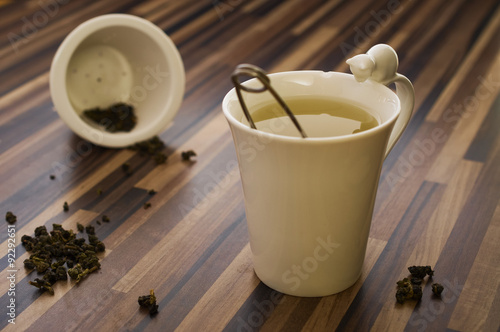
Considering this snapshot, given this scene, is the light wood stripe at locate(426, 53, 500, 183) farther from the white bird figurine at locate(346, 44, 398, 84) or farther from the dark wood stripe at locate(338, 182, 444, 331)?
the white bird figurine at locate(346, 44, 398, 84)

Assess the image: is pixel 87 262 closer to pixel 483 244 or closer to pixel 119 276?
pixel 119 276

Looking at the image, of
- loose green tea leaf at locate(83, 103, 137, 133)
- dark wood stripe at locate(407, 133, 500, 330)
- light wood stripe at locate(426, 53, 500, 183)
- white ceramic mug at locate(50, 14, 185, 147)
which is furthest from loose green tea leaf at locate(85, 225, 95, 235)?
light wood stripe at locate(426, 53, 500, 183)

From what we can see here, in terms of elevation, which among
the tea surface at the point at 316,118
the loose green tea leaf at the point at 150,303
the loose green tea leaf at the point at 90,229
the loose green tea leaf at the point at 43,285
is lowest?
the loose green tea leaf at the point at 90,229

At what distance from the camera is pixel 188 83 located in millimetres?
2105

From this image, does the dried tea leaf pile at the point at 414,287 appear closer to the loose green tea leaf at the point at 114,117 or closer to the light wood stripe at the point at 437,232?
the light wood stripe at the point at 437,232

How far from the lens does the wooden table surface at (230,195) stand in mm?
1158

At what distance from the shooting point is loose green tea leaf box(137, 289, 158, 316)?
1.16 m

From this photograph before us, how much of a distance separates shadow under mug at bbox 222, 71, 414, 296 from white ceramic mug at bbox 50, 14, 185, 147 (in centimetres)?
62

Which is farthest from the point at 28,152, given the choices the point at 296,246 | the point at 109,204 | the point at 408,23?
the point at 408,23

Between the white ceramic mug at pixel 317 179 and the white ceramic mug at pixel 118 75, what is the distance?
0.62 metres

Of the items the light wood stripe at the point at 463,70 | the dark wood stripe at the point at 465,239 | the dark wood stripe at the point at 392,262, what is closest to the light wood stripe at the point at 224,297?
the dark wood stripe at the point at 392,262

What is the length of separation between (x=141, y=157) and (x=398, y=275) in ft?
2.59

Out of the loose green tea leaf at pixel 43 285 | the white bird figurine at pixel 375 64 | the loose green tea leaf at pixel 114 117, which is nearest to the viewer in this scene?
the white bird figurine at pixel 375 64

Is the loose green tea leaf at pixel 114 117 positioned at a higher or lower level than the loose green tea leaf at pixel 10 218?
lower
